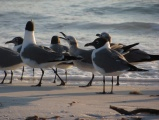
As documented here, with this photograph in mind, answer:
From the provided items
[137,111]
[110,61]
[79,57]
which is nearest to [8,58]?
[79,57]

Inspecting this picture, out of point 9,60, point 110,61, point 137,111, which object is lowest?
point 137,111

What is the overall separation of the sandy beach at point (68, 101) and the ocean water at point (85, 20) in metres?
2.31

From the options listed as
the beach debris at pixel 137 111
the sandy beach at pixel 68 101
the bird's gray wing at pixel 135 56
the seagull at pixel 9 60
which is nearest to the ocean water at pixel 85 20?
the bird's gray wing at pixel 135 56

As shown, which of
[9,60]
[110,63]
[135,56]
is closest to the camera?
[110,63]

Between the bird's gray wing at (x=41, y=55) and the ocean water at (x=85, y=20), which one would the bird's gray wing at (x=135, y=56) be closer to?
the ocean water at (x=85, y=20)

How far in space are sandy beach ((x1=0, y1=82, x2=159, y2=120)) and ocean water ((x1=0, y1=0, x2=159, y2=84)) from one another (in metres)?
2.31

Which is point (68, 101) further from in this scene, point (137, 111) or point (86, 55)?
point (86, 55)

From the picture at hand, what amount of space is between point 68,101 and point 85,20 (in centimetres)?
1385

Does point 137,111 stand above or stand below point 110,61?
below

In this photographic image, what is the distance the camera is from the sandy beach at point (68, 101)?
693cm

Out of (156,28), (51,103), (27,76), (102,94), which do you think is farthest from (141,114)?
(156,28)

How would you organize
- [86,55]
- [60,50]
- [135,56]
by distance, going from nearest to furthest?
[86,55]
[135,56]
[60,50]

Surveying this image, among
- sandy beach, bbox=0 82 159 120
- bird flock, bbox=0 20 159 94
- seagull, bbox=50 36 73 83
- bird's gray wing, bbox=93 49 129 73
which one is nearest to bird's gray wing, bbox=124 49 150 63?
bird flock, bbox=0 20 159 94

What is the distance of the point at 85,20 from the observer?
21625 mm
